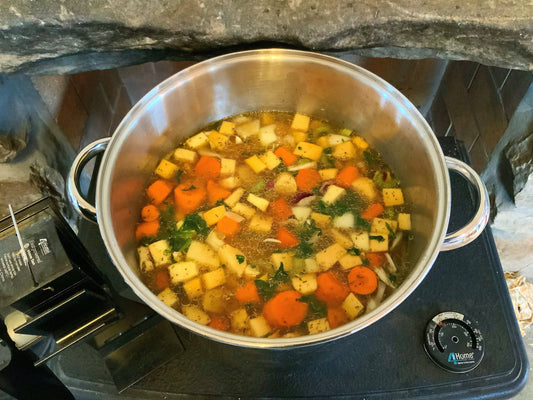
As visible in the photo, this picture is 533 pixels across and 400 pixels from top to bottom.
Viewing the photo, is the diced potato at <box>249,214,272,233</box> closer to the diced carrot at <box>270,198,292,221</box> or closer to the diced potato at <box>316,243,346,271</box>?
the diced carrot at <box>270,198,292,221</box>

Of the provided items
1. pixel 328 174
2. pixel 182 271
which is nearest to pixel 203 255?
pixel 182 271

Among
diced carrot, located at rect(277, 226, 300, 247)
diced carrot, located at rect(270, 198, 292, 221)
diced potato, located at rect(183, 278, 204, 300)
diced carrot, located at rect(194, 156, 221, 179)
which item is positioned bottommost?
diced potato, located at rect(183, 278, 204, 300)

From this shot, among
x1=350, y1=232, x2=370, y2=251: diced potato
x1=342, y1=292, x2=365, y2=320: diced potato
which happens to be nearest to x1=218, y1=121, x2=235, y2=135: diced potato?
x1=350, y1=232, x2=370, y2=251: diced potato

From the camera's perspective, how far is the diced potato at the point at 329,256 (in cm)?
110

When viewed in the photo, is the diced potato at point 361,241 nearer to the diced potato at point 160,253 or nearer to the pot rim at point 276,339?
the pot rim at point 276,339

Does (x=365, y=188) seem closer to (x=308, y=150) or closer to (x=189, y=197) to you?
(x=308, y=150)

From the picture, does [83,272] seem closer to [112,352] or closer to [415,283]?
[112,352]

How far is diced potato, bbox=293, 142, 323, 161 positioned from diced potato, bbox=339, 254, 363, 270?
1.03ft

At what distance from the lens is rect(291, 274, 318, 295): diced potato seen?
1061 mm

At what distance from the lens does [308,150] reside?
1.29 metres

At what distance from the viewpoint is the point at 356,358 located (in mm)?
1062

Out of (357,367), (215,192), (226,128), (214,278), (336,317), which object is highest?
(226,128)

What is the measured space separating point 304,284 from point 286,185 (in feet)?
0.93

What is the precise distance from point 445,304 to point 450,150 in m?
0.50
